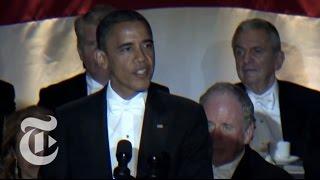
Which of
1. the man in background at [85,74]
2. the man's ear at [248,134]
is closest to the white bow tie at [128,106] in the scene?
the man's ear at [248,134]

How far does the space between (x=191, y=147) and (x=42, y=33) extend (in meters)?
1.78

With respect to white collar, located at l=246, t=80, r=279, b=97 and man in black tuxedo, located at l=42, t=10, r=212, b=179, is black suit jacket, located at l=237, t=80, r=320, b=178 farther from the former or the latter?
man in black tuxedo, located at l=42, t=10, r=212, b=179

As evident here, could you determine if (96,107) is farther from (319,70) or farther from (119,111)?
(319,70)

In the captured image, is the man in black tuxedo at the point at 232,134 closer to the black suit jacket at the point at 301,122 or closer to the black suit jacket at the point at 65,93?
the black suit jacket at the point at 301,122

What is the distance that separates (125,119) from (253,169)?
409 millimetres

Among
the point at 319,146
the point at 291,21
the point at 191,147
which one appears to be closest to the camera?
the point at 191,147

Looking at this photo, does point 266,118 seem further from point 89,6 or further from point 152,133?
point 152,133

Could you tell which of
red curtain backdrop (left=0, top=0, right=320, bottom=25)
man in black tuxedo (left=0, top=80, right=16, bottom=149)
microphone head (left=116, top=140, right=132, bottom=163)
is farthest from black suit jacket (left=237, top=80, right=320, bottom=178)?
microphone head (left=116, top=140, right=132, bottom=163)

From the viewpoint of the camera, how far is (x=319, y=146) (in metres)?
3.93

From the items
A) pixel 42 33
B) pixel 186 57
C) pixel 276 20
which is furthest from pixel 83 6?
pixel 276 20

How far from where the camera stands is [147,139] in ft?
9.66

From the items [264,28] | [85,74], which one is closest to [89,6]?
[85,74]

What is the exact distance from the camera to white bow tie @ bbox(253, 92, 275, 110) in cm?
400

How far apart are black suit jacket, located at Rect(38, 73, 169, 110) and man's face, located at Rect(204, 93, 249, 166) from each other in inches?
35.8
